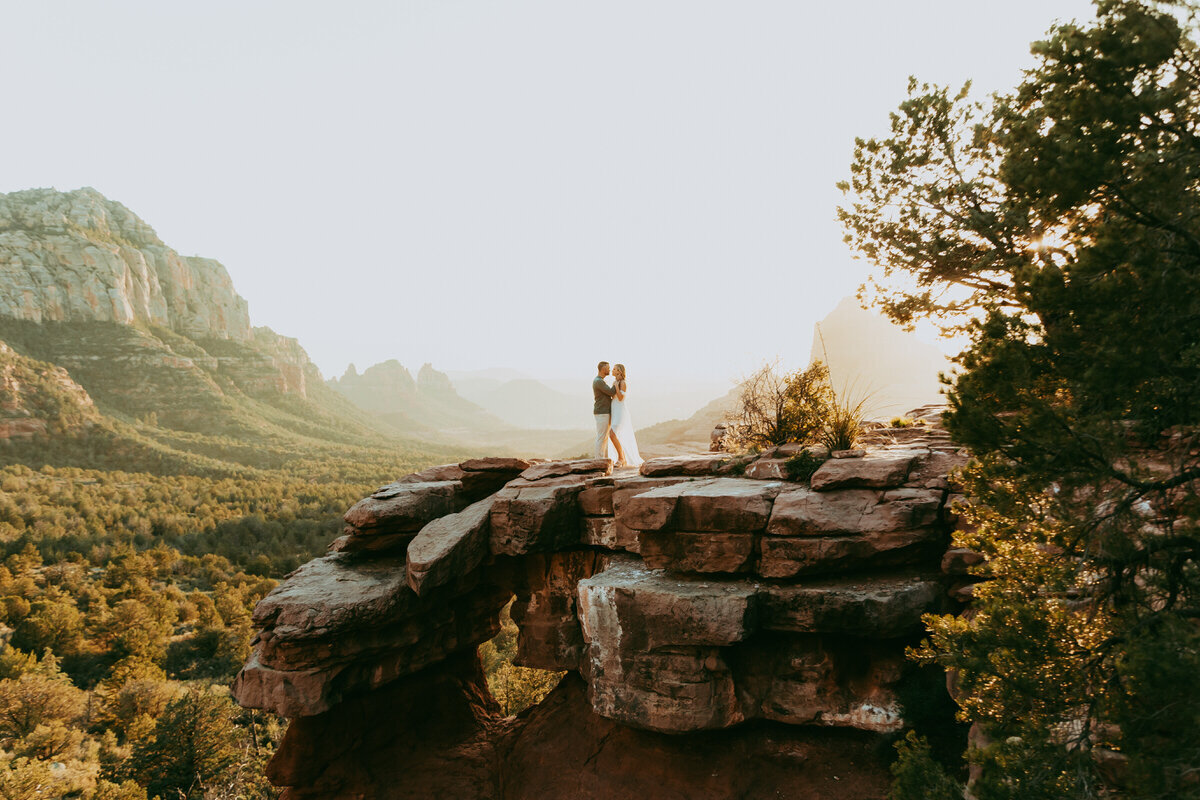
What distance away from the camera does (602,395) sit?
44.0ft

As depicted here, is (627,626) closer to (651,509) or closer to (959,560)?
(651,509)

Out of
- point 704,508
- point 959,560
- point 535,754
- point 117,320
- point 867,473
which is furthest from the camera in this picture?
point 117,320

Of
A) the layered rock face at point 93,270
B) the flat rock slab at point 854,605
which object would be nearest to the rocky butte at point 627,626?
the flat rock slab at point 854,605

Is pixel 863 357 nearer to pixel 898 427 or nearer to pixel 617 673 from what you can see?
pixel 898 427

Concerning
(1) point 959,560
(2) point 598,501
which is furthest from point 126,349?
(1) point 959,560

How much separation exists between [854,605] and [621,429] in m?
6.81

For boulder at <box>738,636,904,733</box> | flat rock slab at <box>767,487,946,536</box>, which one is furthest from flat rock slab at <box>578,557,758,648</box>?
flat rock slab at <box>767,487,946,536</box>

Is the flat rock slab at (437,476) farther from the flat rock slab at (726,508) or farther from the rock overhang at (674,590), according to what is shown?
the flat rock slab at (726,508)

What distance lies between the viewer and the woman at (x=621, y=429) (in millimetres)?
13297

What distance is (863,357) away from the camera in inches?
3452

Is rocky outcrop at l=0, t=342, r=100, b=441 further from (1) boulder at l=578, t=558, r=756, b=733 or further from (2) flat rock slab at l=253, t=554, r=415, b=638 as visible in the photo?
(1) boulder at l=578, t=558, r=756, b=733

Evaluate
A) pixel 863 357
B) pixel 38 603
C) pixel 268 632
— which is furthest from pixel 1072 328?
pixel 863 357

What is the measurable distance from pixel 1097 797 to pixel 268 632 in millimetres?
12412

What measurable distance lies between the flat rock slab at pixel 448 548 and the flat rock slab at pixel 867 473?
22.0ft
